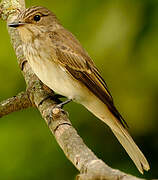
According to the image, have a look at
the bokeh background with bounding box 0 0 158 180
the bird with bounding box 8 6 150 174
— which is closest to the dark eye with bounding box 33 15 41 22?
the bird with bounding box 8 6 150 174

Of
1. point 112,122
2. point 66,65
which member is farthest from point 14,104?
point 112,122

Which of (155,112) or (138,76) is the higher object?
(138,76)

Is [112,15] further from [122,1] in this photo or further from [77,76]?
[77,76]

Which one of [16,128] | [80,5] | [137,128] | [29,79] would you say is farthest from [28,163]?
[80,5]

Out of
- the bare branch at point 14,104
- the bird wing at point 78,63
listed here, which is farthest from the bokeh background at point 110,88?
the bare branch at point 14,104

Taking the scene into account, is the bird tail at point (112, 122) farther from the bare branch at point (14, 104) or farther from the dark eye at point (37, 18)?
the dark eye at point (37, 18)

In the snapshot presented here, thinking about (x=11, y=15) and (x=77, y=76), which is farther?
(x=11, y=15)

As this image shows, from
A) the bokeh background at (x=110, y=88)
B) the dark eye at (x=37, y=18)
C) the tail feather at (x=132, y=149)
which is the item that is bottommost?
the tail feather at (x=132, y=149)

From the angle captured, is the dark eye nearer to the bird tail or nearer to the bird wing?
the bird wing
